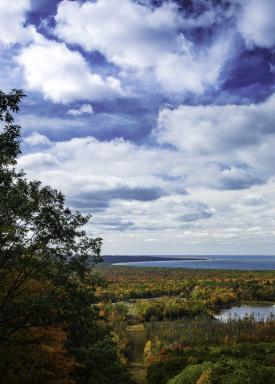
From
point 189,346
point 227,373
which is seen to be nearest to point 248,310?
point 189,346

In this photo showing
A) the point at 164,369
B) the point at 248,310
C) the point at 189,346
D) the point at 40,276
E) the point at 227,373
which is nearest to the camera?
the point at 40,276

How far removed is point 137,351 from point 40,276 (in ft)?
85.6

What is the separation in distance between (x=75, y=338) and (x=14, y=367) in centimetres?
349

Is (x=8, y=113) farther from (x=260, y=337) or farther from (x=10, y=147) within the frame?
(x=260, y=337)

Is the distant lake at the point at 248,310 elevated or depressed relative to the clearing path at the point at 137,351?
elevated

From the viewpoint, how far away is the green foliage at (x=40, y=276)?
16812 millimetres

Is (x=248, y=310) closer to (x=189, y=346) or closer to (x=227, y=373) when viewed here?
(x=189, y=346)

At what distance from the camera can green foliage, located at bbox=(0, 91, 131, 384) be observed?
16.8 meters

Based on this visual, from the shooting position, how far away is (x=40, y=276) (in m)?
19.7

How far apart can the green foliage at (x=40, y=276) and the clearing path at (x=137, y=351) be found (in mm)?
12797

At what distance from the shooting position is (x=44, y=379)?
20.2 m

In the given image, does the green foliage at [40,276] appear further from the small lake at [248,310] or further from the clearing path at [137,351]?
the small lake at [248,310]

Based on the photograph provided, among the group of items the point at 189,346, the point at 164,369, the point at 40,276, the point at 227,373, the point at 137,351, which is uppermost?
the point at 40,276

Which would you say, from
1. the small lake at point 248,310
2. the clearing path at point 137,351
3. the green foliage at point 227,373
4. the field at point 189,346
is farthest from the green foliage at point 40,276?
the small lake at point 248,310
